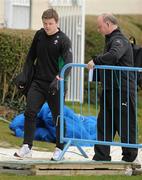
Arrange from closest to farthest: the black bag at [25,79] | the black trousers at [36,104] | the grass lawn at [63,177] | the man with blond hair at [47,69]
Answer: the grass lawn at [63,177] < the man with blond hair at [47,69] < the black trousers at [36,104] < the black bag at [25,79]

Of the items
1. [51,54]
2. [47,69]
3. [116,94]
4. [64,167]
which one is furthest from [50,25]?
[64,167]

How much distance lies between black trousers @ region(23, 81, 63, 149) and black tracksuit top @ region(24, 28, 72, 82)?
0.12 metres

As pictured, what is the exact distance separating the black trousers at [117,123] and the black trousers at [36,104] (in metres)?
0.52

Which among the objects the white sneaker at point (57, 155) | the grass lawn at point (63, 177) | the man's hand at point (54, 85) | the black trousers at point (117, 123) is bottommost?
the grass lawn at point (63, 177)

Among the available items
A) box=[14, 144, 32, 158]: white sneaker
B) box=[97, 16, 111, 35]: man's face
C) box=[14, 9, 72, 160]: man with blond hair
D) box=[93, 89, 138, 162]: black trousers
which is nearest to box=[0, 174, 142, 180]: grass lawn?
box=[93, 89, 138, 162]: black trousers

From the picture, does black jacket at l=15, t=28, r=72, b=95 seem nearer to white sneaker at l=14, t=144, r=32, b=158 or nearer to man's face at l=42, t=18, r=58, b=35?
man's face at l=42, t=18, r=58, b=35

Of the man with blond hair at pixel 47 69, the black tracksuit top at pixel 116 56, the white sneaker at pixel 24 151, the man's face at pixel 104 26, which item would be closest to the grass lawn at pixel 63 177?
the man with blond hair at pixel 47 69

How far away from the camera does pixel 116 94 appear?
30.0 feet

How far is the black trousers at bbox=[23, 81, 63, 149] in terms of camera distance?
932cm

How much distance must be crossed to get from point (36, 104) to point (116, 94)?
983 mm

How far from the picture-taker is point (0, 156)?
9.84 metres

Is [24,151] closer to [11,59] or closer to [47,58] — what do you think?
[47,58]

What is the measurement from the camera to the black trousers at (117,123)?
914 centimetres

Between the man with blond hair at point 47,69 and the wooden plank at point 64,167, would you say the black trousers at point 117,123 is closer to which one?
the wooden plank at point 64,167
